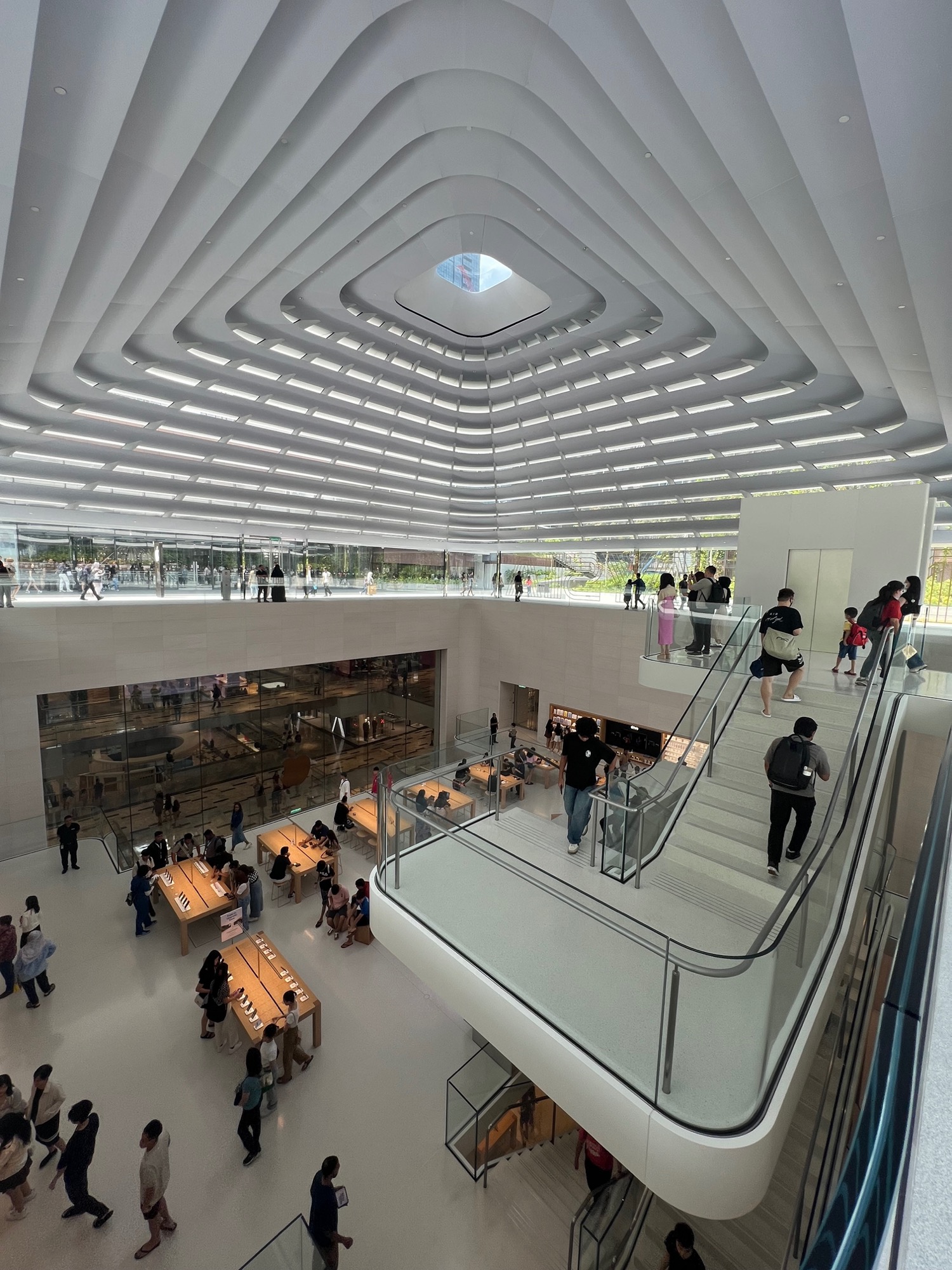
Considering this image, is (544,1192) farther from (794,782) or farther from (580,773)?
(794,782)

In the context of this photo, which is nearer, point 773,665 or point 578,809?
point 578,809

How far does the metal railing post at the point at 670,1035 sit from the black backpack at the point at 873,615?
6537 mm

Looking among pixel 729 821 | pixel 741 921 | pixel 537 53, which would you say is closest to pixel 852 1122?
pixel 741 921

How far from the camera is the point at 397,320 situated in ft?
37.2

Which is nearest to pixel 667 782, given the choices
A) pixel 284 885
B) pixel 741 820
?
pixel 741 820

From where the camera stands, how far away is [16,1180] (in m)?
4.79

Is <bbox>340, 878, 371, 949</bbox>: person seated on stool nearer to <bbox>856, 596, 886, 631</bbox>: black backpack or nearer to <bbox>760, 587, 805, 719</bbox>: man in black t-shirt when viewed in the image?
<bbox>760, 587, 805, 719</bbox>: man in black t-shirt

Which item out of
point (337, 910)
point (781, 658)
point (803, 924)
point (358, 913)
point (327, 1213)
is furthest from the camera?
point (337, 910)

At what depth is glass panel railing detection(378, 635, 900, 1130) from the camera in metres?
2.79

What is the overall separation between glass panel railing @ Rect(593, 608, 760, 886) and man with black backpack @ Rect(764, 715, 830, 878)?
39.3 inches

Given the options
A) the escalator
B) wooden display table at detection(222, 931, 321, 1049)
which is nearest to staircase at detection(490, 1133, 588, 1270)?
the escalator

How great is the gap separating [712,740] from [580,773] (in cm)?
208

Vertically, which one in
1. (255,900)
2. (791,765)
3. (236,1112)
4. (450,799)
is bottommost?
(236,1112)

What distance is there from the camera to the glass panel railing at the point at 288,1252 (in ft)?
13.7
